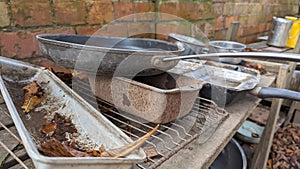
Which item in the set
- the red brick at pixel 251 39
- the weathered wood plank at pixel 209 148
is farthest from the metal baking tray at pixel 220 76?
the red brick at pixel 251 39

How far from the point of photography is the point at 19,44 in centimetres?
63

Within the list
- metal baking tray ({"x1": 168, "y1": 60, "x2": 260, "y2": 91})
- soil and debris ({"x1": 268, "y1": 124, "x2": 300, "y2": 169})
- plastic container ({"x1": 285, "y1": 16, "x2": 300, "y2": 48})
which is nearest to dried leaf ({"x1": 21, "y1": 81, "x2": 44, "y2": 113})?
metal baking tray ({"x1": 168, "y1": 60, "x2": 260, "y2": 91})

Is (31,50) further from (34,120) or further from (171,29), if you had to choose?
(171,29)

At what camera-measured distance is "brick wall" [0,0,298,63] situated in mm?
608

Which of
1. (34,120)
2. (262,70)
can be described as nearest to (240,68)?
(262,70)

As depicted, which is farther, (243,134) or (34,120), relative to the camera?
(243,134)

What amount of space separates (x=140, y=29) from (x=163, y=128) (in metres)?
0.59

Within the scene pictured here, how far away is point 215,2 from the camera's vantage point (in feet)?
4.17

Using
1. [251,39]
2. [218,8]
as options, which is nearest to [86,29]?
[218,8]

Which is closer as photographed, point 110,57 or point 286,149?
point 110,57

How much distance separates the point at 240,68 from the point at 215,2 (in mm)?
615

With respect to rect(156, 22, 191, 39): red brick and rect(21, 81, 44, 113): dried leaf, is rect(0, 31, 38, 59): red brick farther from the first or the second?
rect(156, 22, 191, 39): red brick

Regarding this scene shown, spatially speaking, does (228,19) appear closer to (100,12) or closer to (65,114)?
(100,12)

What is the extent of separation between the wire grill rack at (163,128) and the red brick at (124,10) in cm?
38
